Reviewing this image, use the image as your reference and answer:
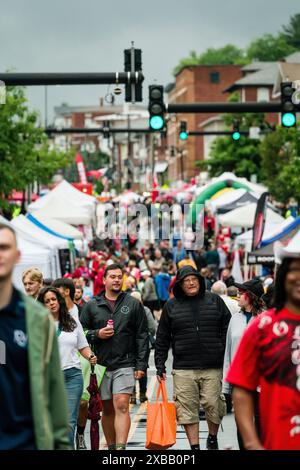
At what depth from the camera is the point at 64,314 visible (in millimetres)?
11820

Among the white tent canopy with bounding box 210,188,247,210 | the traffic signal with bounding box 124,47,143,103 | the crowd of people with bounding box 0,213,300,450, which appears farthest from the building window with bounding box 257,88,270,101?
the traffic signal with bounding box 124,47,143,103

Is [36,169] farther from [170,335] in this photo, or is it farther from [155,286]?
[170,335]

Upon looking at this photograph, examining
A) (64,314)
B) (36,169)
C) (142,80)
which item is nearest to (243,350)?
(64,314)

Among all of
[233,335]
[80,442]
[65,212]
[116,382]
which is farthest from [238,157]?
[233,335]

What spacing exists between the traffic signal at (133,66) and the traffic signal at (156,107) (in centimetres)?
261

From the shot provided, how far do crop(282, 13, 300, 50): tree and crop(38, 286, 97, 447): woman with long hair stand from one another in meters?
157

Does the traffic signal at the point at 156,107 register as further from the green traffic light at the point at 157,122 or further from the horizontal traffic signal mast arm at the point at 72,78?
the horizontal traffic signal mast arm at the point at 72,78

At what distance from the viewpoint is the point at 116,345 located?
42.5 feet

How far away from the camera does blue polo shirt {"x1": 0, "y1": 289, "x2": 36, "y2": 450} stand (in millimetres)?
5418

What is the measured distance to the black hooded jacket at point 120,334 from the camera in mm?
12961

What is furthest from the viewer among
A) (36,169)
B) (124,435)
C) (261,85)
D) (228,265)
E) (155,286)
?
(261,85)

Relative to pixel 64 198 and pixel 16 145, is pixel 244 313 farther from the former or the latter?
pixel 16 145

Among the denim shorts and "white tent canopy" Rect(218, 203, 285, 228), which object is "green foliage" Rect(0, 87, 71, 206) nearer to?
"white tent canopy" Rect(218, 203, 285, 228)
